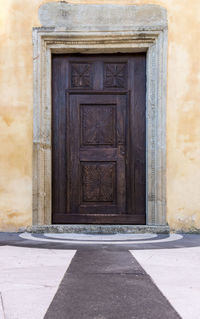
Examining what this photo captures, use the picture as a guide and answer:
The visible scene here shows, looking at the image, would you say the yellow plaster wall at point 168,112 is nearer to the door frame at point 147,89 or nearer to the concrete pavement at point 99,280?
the door frame at point 147,89

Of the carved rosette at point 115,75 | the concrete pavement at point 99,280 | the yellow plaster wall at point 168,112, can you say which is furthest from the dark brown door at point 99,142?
the concrete pavement at point 99,280

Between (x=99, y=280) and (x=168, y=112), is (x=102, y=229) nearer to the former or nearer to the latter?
(x=168, y=112)

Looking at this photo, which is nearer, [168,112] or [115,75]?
[168,112]

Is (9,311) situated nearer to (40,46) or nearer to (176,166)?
(176,166)

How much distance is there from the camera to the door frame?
3.85 metres

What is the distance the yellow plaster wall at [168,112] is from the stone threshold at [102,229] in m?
0.13

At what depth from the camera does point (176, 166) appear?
3.85 m

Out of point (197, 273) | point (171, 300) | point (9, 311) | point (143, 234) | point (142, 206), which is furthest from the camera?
point (142, 206)

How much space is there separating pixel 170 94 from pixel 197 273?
232 centimetres

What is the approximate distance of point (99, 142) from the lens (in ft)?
13.2

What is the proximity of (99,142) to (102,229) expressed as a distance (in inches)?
34.9

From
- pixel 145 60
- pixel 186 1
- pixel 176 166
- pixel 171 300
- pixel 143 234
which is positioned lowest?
pixel 143 234

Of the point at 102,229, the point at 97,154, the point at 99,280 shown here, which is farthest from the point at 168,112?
the point at 99,280

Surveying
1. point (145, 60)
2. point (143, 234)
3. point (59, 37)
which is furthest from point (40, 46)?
point (143, 234)
